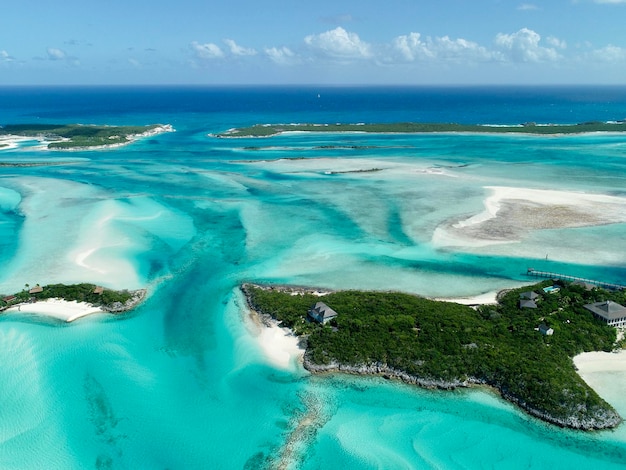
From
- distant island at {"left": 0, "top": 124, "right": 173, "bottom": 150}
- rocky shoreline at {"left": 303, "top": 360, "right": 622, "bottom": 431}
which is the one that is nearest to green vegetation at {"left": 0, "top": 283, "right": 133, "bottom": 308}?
rocky shoreline at {"left": 303, "top": 360, "right": 622, "bottom": 431}

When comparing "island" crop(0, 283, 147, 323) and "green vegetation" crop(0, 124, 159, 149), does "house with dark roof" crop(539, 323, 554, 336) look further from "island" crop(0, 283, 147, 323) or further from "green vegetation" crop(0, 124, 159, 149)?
"green vegetation" crop(0, 124, 159, 149)

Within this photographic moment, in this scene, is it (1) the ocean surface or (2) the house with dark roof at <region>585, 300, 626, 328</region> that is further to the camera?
(2) the house with dark roof at <region>585, 300, 626, 328</region>

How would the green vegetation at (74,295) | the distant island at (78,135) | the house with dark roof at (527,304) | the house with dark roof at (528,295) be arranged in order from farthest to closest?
the distant island at (78,135) → the green vegetation at (74,295) → the house with dark roof at (528,295) → the house with dark roof at (527,304)

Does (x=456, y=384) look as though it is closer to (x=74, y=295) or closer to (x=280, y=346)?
(x=280, y=346)

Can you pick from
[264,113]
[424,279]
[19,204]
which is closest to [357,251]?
[424,279]

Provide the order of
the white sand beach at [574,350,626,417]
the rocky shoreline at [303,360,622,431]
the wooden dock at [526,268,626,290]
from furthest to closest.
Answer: the wooden dock at [526,268,626,290], the white sand beach at [574,350,626,417], the rocky shoreline at [303,360,622,431]

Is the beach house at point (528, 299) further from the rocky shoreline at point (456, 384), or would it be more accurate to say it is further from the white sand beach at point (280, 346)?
the white sand beach at point (280, 346)

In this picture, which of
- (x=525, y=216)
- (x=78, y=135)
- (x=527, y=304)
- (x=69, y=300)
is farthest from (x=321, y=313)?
(x=78, y=135)

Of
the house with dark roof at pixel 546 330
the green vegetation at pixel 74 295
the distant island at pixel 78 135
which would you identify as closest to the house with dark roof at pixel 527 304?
the house with dark roof at pixel 546 330
